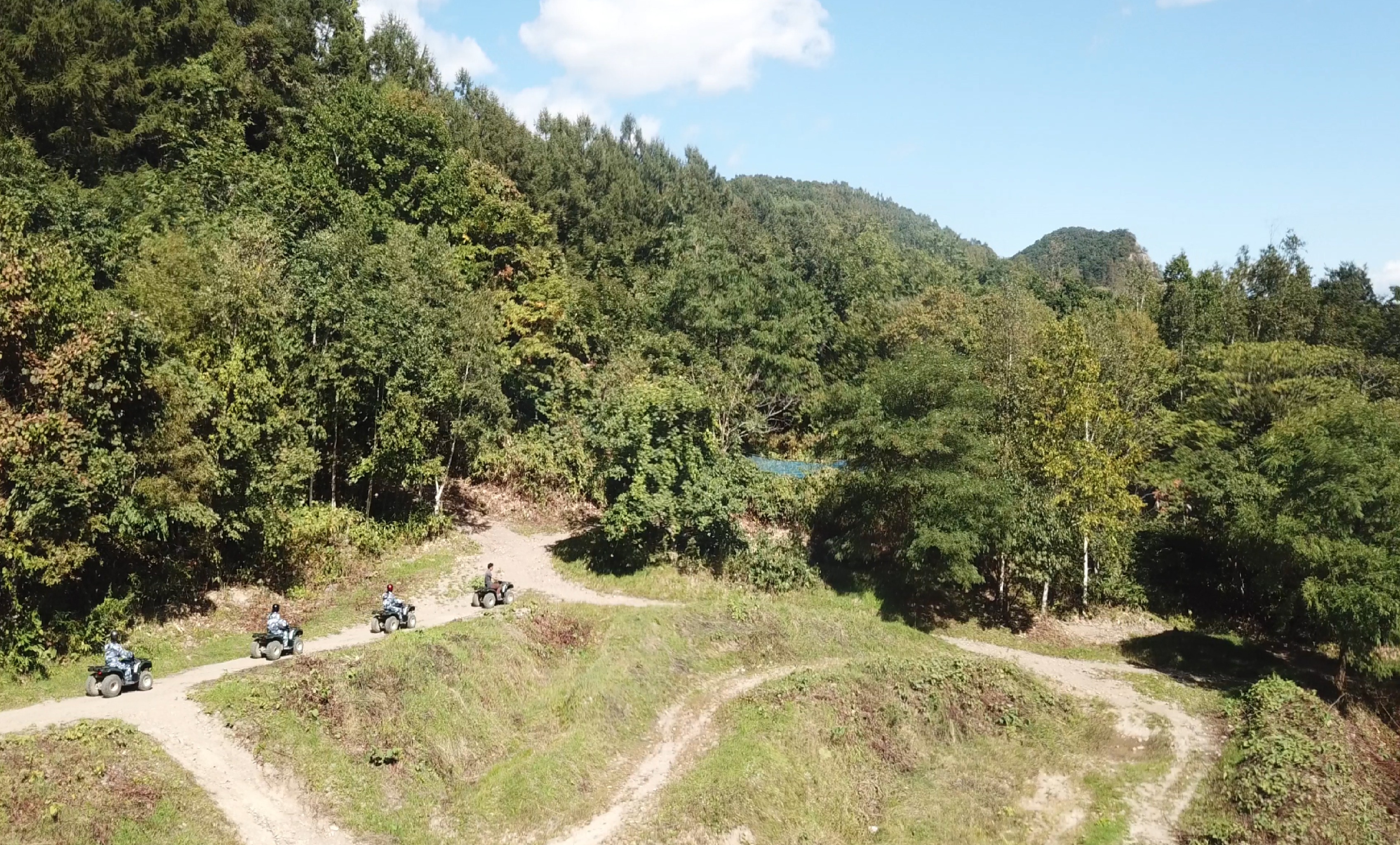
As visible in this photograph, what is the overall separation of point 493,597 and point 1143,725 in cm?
2265

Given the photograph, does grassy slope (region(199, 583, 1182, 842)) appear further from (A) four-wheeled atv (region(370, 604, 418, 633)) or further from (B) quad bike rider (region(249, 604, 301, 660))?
(A) four-wheeled atv (region(370, 604, 418, 633))

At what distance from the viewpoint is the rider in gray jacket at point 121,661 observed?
63.4ft

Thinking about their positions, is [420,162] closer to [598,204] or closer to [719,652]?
[598,204]

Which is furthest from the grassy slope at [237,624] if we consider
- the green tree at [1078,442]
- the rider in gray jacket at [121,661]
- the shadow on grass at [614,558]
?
the green tree at [1078,442]

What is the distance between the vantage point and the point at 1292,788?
2172 cm

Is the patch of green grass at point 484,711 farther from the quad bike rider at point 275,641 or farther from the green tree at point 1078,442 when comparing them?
the green tree at point 1078,442

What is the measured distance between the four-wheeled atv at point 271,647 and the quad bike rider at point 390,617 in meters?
2.71

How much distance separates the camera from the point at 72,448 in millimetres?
20453

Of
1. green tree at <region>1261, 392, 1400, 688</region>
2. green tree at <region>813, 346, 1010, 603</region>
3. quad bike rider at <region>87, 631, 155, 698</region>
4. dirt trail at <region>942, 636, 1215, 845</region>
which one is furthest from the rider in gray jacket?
green tree at <region>1261, 392, 1400, 688</region>

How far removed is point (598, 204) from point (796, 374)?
26.5m

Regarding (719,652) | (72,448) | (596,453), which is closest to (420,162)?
(596,453)

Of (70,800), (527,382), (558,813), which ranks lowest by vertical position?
(558,813)

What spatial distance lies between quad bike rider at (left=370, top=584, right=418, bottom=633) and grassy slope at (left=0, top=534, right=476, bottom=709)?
1466 mm

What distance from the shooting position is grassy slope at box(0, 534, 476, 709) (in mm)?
19562
